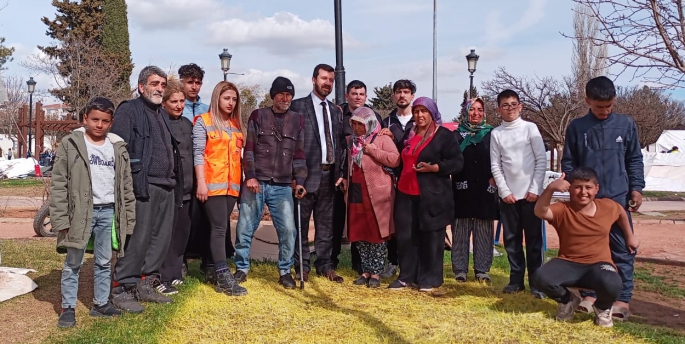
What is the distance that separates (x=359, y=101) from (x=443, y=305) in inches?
93.2

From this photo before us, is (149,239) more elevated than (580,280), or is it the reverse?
(149,239)

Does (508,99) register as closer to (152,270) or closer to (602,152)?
(602,152)

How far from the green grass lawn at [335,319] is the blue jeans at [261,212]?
1.44 feet

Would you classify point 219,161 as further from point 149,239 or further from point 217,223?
point 149,239

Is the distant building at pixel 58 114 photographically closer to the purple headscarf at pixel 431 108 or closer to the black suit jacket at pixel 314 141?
the black suit jacket at pixel 314 141

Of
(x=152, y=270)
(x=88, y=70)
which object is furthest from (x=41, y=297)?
(x=88, y=70)

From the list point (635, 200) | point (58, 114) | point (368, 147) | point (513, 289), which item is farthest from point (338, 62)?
point (58, 114)

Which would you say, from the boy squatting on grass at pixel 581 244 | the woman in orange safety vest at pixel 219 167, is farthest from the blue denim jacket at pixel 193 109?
the boy squatting on grass at pixel 581 244

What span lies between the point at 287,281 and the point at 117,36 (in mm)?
31543

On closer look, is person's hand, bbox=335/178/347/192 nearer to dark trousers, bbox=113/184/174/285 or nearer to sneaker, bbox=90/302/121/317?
dark trousers, bbox=113/184/174/285

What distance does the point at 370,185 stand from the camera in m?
5.81

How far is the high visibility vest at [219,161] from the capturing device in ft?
17.9

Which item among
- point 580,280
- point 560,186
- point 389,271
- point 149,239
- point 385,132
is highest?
point 385,132

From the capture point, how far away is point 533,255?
18.1 feet
